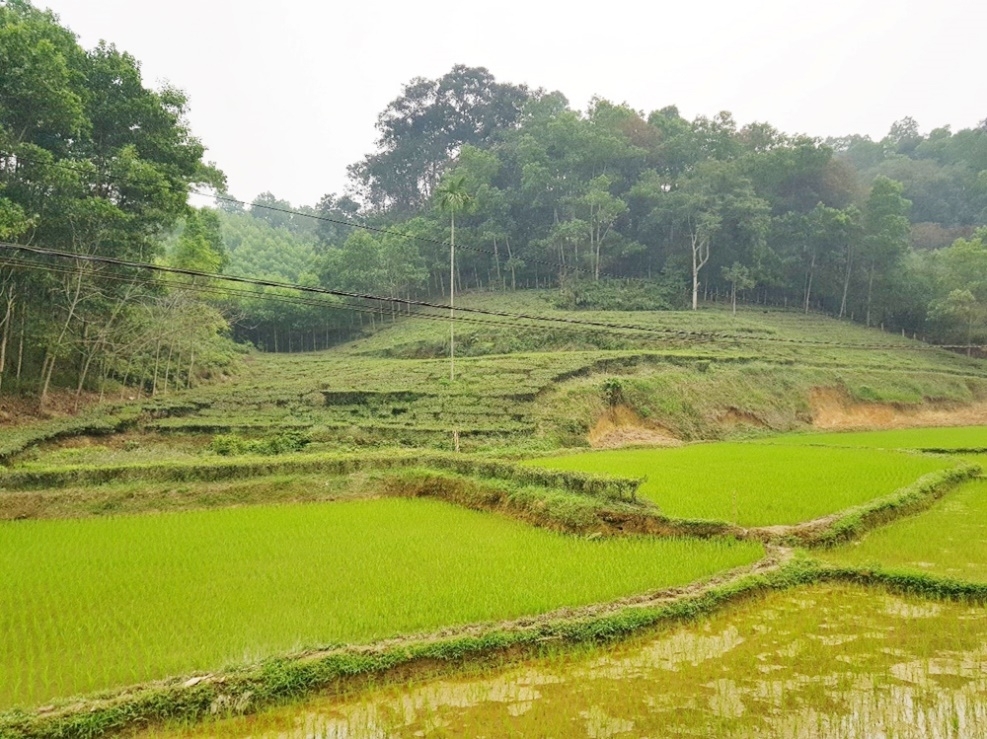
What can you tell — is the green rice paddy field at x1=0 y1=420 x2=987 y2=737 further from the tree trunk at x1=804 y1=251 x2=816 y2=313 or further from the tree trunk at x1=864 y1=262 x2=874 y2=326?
the tree trunk at x1=804 y1=251 x2=816 y2=313

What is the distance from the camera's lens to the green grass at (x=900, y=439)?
808 inches

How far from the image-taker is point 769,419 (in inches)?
1029

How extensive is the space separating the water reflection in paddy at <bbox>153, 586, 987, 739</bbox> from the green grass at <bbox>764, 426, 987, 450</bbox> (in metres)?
16.3

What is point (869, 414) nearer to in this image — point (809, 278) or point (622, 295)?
point (622, 295)

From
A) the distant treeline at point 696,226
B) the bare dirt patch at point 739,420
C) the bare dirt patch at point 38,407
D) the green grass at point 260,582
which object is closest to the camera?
the green grass at point 260,582

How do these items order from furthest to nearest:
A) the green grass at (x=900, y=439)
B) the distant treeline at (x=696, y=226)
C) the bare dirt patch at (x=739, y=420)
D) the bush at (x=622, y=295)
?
the bush at (x=622, y=295)
the distant treeline at (x=696, y=226)
the bare dirt patch at (x=739, y=420)
the green grass at (x=900, y=439)

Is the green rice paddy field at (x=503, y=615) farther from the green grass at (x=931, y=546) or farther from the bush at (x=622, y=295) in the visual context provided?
the bush at (x=622, y=295)

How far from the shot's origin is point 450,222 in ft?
177

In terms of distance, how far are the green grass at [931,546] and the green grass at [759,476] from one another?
914mm

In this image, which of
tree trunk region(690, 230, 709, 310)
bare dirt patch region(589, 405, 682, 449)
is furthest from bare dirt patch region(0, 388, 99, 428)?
tree trunk region(690, 230, 709, 310)

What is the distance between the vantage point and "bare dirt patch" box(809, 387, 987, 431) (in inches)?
1092

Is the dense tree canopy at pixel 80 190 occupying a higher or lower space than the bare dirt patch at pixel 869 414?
higher

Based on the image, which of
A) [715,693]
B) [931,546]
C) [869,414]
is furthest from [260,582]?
[869,414]

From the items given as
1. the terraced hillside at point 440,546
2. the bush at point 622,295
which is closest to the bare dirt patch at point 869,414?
the terraced hillside at point 440,546
